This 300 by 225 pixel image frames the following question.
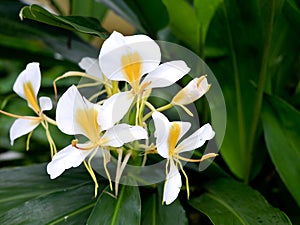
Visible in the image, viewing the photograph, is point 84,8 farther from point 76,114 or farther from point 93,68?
point 76,114

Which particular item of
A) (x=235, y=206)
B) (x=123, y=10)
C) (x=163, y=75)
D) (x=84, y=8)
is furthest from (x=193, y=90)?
(x=84, y=8)

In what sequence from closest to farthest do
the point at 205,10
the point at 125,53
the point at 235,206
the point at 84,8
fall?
the point at 125,53
the point at 235,206
the point at 205,10
the point at 84,8

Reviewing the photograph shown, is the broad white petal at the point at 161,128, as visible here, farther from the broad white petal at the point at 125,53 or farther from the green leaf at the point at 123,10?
the green leaf at the point at 123,10

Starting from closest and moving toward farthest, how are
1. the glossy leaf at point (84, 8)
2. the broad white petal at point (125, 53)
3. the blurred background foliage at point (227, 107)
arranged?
1. the broad white petal at point (125, 53)
2. the blurred background foliage at point (227, 107)
3. the glossy leaf at point (84, 8)

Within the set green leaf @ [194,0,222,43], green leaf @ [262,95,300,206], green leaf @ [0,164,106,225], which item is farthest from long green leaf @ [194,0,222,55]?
green leaf @ [0,164,106,225]

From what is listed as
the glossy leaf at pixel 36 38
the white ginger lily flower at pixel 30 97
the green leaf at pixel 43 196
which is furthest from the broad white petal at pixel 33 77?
the glossy leaf at pixel 36 38

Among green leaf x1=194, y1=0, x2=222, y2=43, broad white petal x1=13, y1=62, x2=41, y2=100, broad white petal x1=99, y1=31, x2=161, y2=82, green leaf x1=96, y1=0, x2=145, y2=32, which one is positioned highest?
broad white petal x1=99, y1=31, x2=161, y2=82

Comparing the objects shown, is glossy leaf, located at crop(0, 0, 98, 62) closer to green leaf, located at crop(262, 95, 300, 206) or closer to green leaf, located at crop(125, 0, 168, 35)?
green leaf, located at crop(125, 0, 168, 35)

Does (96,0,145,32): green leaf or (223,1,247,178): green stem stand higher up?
(96,0,145,32): green leaf
